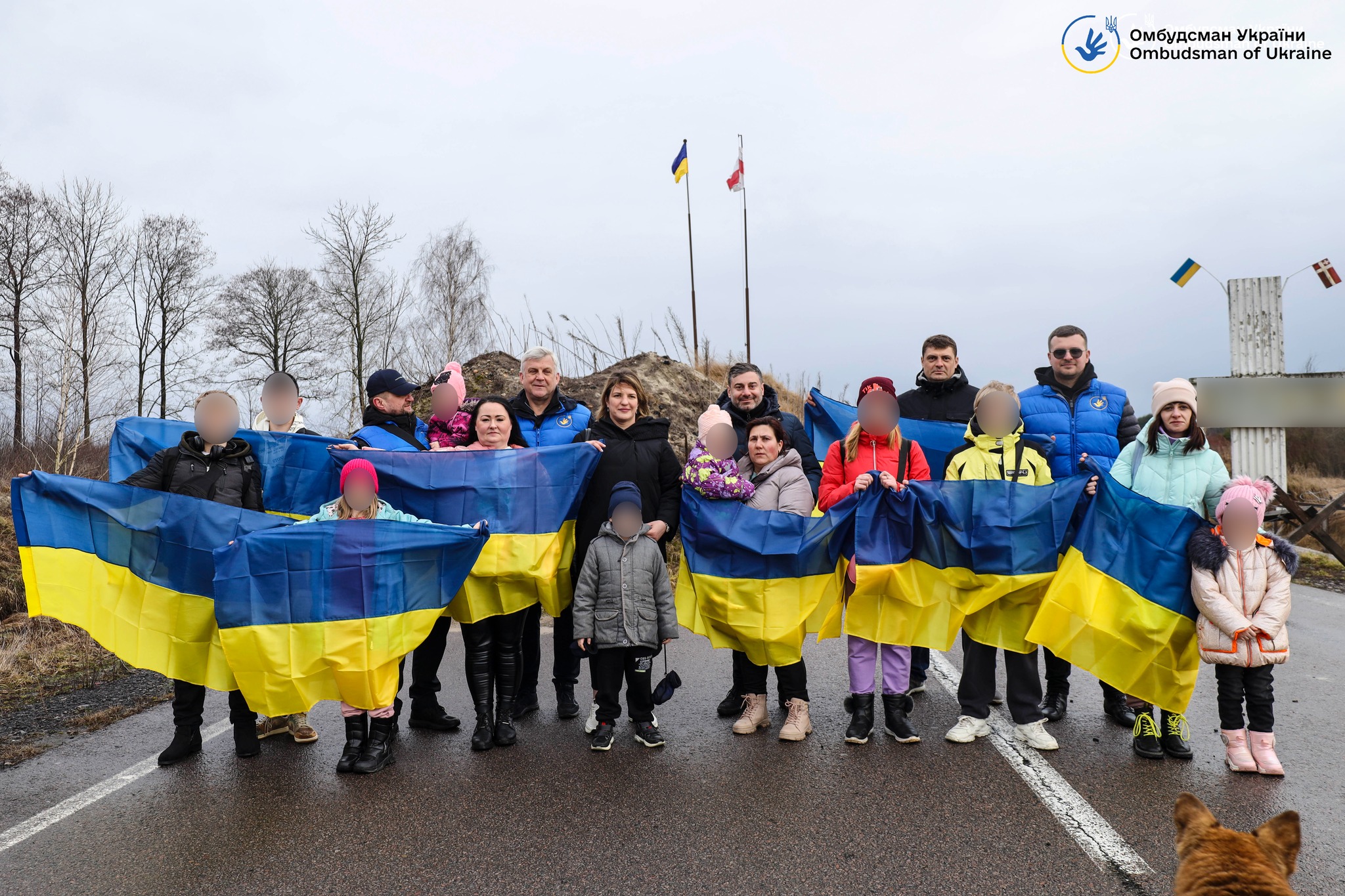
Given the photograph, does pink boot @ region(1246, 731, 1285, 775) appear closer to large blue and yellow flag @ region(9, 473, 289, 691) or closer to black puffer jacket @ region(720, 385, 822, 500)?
black puffer jacket @ region(720, 385, 822, 500)

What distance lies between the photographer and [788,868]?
137 inches

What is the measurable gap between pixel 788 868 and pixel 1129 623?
2.72 metres

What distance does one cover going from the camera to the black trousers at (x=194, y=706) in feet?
16.3

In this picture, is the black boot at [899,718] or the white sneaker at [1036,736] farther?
the black boot at [899,718]

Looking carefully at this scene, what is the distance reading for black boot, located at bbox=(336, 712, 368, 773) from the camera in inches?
185

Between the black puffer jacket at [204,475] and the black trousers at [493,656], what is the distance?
1.66m

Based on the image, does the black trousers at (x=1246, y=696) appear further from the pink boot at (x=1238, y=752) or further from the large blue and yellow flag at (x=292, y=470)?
the large blue and yellow flag at (x=292, y=470)

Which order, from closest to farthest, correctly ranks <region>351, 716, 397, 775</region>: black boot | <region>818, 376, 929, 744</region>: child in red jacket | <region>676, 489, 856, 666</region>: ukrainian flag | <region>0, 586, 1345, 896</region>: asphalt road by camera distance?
<region>0, 586, 1345, 896</region>: asphalt road < <region>351, 716, 397, 775</region>: black boot < <region>818, 376, 929, 744</region>: child in red jacket < <region>676, 489, 856, 666</region>: ukrainian flag

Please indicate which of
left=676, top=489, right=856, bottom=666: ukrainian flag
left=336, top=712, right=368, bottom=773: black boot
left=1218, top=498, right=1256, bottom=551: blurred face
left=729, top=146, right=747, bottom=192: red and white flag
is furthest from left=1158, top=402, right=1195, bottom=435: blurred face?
left=729, top=146, right=747, bottom=192: red and white flag

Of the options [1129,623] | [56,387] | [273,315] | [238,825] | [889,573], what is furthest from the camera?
[273,315]

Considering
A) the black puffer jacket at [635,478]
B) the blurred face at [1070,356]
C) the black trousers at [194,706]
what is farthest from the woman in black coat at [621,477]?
the blurred face at [1070,356]

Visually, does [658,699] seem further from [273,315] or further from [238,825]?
[273,315]

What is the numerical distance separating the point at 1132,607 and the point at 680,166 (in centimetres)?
1831

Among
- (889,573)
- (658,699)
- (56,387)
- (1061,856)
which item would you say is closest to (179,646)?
(658,699)
